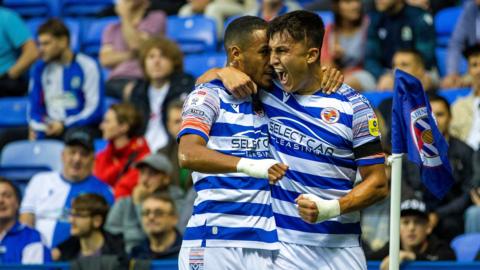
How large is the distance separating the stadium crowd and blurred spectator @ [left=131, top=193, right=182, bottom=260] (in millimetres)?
11

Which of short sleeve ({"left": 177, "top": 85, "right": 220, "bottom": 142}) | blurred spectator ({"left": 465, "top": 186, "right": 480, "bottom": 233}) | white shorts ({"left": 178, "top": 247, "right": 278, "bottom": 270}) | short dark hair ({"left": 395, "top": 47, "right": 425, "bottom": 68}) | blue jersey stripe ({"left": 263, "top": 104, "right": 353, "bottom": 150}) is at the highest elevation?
short dark hair ({"left": 395, "top": 47, "right": 425, "bottom": 68})

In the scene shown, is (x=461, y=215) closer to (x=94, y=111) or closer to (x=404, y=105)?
(x=404, y=105)

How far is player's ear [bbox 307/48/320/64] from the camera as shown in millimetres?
6422

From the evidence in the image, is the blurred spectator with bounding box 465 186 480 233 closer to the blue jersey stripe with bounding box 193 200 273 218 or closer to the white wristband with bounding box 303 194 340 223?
the blue jersey stripe with bounding box 193 200 273 218

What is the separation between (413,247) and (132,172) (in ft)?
9.71

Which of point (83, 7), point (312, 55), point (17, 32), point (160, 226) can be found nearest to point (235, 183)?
point (312, 55)

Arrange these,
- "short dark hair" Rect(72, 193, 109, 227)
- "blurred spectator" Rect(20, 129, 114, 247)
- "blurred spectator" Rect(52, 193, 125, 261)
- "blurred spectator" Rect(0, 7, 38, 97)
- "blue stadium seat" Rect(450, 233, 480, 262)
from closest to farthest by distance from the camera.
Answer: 1. "blue stadium seat" Rect(450, 233, 480, 262)
2. "blurred spectator" Rect(52, 193, 125, 261)
3. "short dark hair" Rect(72, 193, 109, 227)
4. "blurred spectator" Rect(20, 129, 114, 247)
5. "blurred spectator" Rect(0, 7, 38, 97)

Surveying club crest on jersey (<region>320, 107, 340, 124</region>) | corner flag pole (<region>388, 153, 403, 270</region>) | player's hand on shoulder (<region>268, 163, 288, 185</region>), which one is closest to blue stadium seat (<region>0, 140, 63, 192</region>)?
club crest on jersey (<region>320, 107, 340, 124</region>)

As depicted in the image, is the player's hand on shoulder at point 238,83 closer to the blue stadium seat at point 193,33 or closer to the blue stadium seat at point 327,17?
the blue stadium seat at point 327,17

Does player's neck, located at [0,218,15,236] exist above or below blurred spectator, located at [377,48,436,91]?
below

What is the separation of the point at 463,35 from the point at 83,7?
4.82 metres

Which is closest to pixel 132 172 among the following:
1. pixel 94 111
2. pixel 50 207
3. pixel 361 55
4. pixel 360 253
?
pixel 50 207

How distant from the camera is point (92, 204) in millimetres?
9680

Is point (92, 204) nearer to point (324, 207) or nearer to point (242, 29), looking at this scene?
point (242, 29)
